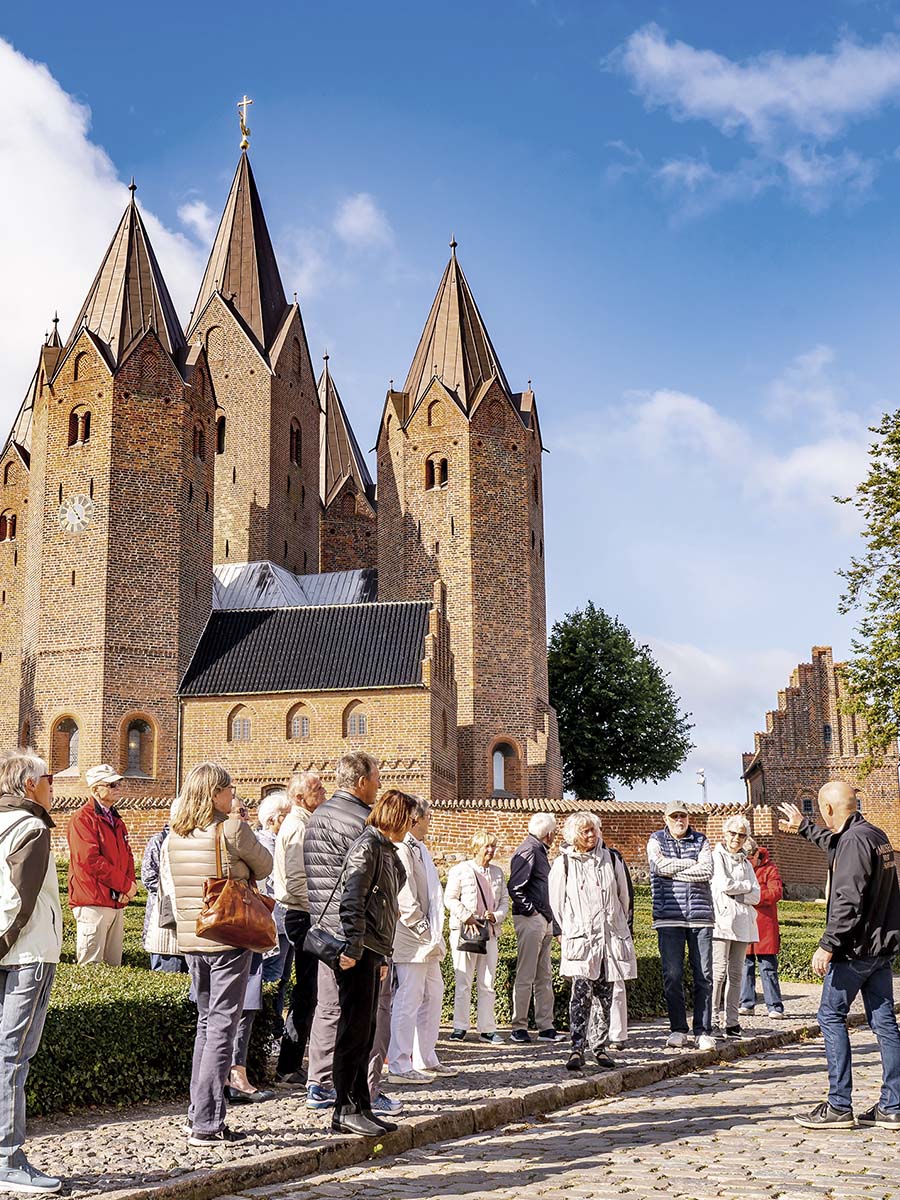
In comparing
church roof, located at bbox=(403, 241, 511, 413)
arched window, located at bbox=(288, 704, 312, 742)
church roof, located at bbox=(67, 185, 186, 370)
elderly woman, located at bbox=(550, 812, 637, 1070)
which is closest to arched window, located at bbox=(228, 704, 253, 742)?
arched window, located at bbox=(288, 704, 312, 742)

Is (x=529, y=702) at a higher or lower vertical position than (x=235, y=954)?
higher

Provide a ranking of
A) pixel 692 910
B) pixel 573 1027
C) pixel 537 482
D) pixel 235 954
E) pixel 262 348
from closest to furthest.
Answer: pixel 235 954
pixel 573 1027
pixel 692 910
pixel 537 482
pixel 262 348

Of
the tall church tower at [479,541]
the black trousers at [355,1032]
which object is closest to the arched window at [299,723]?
the tall church tower at [479,541]

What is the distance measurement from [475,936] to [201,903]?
4.45m

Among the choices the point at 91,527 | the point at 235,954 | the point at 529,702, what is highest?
the point at 91,527

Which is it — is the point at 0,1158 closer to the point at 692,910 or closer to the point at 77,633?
the point at 692,910

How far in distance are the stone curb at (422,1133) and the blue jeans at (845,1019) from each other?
1864 mm

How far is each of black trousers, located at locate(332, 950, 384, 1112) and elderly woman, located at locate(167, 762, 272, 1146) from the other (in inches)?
23.9

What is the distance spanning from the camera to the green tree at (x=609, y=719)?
54719 mm

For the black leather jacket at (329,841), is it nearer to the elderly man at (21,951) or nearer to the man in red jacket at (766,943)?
the elderly man at (21,951)

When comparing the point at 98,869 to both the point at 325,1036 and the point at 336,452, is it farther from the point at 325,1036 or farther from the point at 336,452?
the point at 336,452

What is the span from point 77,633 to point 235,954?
33675 mm

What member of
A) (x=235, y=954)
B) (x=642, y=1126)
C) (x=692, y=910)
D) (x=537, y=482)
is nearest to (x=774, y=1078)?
(x=692, y=910)

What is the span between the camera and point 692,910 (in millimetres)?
10992
